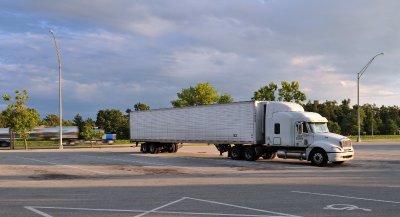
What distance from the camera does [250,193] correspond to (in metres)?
12.2

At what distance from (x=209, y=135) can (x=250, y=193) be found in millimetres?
16973

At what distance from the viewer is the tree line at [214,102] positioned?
152ft

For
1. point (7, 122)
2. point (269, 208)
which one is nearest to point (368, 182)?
point (269, 208)

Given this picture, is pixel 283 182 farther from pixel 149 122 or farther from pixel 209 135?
pixel 149 122

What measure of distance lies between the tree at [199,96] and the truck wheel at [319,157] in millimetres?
54714

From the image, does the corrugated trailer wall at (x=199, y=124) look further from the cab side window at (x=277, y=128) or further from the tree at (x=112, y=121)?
the tree at (x=112, y=121)

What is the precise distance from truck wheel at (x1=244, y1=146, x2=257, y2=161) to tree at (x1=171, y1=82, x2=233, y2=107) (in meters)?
50.7

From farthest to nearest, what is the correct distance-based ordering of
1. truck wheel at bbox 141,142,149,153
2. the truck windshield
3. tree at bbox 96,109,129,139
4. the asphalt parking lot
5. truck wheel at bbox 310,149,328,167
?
tree at bbox 96,109,129,139 → truck wheel at bbox 141,142,149,153 → the truck windshield → truck wheel at bbox 310,149,328,167 → the asphalt parking lot

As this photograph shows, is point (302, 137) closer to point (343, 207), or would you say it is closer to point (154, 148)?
point (343, 207)

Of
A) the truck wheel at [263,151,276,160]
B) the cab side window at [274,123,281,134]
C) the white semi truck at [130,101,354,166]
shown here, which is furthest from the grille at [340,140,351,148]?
the truck wheel at [263,151,276,160]

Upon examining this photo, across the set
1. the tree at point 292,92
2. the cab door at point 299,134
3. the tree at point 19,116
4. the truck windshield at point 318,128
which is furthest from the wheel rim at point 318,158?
the tree at point 292,92

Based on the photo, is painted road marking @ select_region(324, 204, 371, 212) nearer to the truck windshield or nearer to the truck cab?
the truck cab

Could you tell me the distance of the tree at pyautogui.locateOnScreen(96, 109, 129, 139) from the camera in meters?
112

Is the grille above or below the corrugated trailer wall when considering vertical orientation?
below
